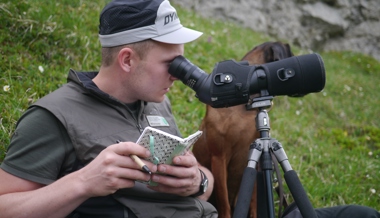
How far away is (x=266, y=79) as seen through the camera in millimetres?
1900

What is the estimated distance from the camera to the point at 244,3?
13180 millimetres

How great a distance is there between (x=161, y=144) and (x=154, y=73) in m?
0.50

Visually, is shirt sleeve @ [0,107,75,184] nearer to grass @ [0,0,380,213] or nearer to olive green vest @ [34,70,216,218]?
olive green vest @ [34,70,216,218]

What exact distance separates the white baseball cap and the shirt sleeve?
50 cm

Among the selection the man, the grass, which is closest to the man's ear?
the man

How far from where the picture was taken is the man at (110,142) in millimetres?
1741

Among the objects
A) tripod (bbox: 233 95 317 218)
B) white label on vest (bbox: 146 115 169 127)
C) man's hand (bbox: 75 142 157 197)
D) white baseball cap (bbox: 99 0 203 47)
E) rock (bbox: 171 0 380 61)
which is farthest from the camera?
rock (bbox: 171 0 380 61)

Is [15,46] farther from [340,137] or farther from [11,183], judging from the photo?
[340,137]

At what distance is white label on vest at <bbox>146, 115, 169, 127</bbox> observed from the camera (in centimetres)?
231

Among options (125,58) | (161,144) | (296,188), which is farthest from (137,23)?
(296,188)

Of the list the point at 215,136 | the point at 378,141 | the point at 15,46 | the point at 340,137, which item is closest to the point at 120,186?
the point at 215,136

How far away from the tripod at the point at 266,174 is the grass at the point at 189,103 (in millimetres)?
1602

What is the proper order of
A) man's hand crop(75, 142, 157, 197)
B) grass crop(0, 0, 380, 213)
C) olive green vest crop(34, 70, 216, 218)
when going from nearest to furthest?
1. man's hand crop(75, 142, 157, 197)
2. olive green vest crop(34, 70, 216, 218)
3. grass crop(0, 0, 380, 213)

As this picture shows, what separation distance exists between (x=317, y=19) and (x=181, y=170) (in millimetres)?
13583
